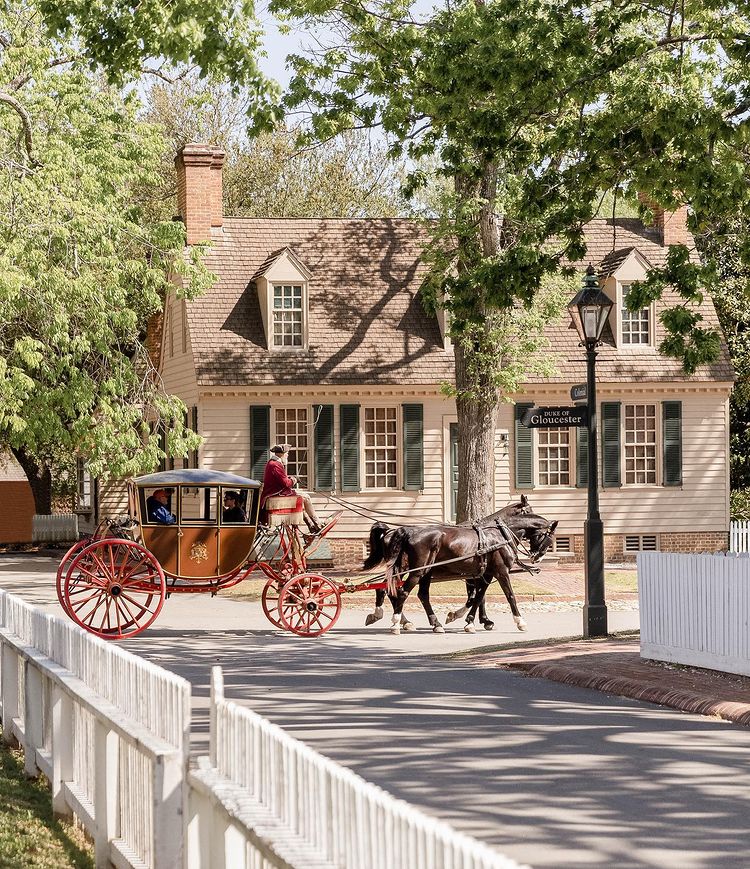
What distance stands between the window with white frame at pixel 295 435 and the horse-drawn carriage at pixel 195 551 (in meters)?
14.2

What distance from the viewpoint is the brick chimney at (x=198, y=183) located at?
3594cm

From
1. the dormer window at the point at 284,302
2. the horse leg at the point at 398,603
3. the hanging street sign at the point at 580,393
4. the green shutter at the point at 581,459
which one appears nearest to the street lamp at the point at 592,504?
the hanging street sign at the point at 580,393

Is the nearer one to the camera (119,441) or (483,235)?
(483,235)

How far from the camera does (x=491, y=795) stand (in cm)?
917

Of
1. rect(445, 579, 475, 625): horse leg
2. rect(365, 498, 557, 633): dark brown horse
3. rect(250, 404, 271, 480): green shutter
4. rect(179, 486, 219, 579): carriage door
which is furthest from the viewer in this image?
rect(250, 404, 271, 480): green shutter

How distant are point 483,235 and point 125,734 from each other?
22391 mm

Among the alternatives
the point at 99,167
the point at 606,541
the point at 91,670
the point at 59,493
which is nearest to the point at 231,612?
the point at 99,167

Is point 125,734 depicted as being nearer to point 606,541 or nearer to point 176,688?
point 176,688

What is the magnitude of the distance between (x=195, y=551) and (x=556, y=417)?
5197 mm

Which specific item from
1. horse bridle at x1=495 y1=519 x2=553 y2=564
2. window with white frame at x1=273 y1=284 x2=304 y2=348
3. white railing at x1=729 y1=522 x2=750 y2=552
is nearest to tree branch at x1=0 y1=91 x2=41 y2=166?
horse bridle at x1=495 y1=519 x2=553 y2=564

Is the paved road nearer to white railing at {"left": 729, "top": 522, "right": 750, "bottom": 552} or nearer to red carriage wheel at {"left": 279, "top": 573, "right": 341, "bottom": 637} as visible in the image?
red carriage wheel at {"left": 279, "top": 573, "right": 341, "bottom": 637}

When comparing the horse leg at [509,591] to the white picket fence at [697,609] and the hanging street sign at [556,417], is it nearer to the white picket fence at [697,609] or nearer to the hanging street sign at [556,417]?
the hanging street sign at [556,417]

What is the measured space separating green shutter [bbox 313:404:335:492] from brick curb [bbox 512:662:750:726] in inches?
726

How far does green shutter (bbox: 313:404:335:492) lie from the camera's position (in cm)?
3466
